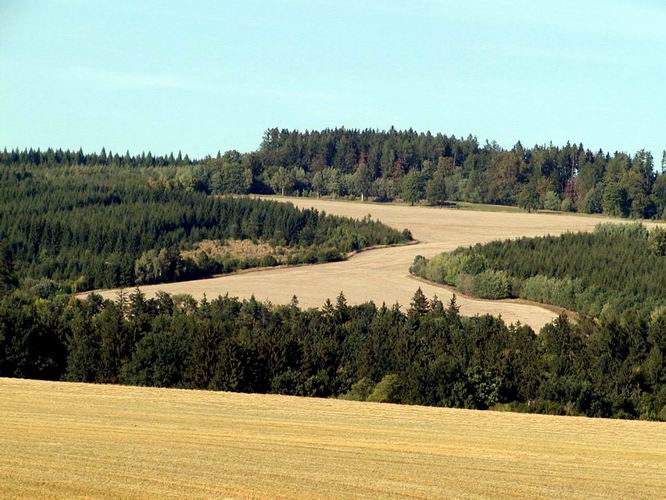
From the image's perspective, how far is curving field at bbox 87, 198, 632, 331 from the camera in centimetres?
13725

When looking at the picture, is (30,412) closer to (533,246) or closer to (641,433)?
(641,433)

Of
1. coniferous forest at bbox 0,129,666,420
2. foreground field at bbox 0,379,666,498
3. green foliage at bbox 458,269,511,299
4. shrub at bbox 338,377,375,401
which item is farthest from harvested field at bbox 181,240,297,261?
foreground field at bbox 0,379,666,498

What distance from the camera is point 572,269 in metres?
143

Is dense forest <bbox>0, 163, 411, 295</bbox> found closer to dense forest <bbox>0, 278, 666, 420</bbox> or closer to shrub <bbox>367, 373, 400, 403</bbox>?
dense forest <bbox>0, 278, 666, 420</bbox>

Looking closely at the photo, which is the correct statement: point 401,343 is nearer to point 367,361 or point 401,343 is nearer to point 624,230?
point 367,361

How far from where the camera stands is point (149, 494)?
27.5 m

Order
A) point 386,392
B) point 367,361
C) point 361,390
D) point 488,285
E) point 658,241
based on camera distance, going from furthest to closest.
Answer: point 658,241 → point 488,285 → point 367,361 → point 361,390 → point 386,392

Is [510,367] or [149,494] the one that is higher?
[149,494]

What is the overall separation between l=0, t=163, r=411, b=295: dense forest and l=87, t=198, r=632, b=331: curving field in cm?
522

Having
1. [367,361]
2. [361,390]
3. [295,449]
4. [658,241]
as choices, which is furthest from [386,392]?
[658,241]

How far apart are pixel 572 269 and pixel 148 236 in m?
65.4

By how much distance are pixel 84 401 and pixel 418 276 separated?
108798 mm

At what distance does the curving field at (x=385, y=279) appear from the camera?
137250mm

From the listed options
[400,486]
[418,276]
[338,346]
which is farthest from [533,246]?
[400,486]
